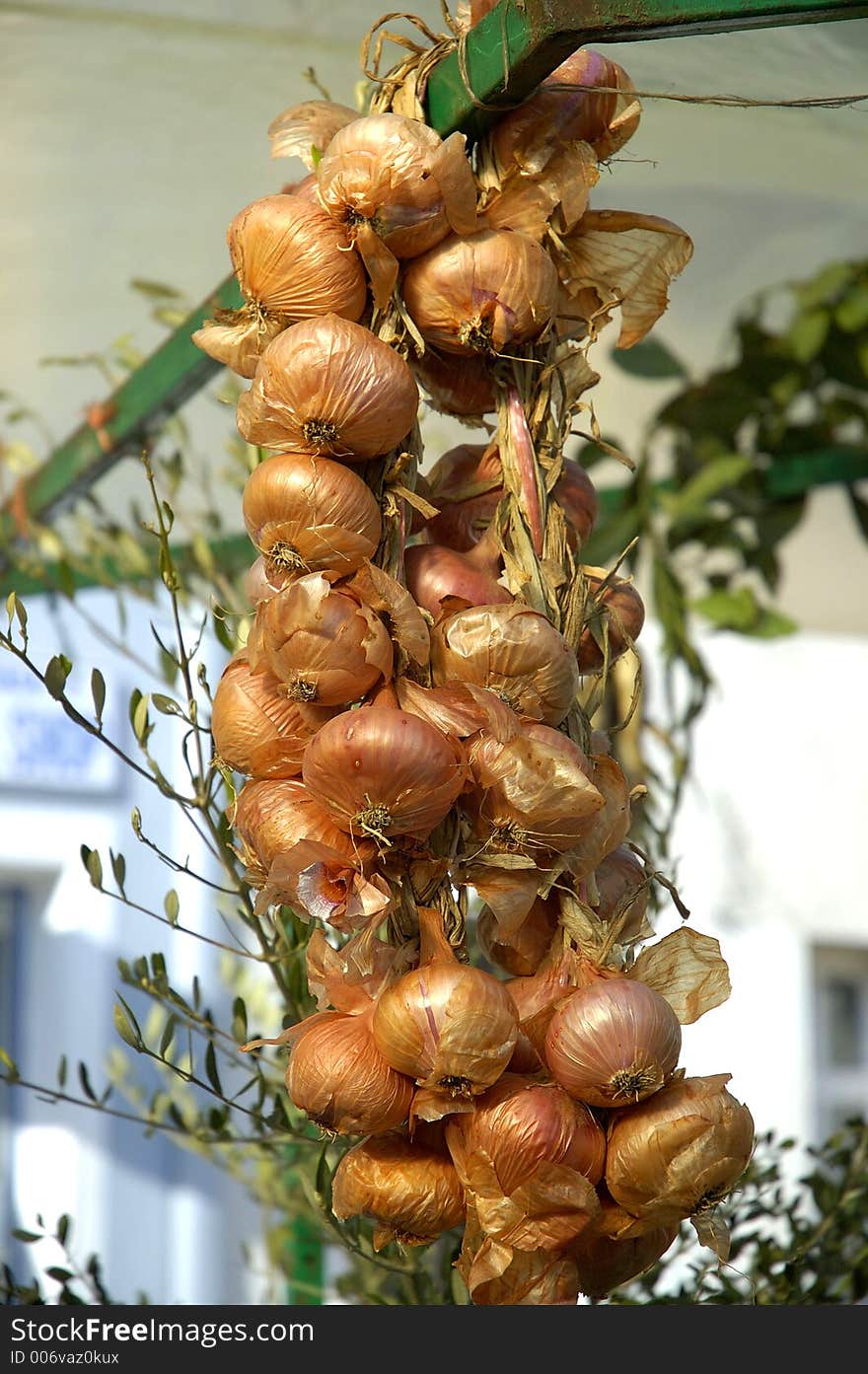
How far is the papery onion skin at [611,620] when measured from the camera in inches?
20.6

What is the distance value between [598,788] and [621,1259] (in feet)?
0.48

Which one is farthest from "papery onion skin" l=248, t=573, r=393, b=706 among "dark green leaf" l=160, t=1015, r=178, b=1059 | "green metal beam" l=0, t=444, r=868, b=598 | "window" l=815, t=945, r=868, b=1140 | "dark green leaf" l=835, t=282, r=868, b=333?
"window" l=815, t=945, r=868, b=1140

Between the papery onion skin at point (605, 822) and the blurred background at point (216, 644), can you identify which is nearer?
the papery onion skin at point (605, 822)

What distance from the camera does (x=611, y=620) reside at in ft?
1.73

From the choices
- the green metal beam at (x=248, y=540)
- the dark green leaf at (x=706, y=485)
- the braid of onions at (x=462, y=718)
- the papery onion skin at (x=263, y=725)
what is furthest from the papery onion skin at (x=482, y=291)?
the dark green leaf at (x=706, y=485)

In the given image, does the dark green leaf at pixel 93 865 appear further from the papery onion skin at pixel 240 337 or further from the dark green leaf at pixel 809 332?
the dark green leaf at pixel 809 332

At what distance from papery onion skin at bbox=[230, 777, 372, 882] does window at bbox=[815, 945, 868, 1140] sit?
177 cm

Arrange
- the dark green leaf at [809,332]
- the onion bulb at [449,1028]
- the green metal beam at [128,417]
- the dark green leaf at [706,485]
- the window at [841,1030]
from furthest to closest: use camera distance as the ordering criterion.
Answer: the window at [841,1030] → the dark green leaf at [809,332] → the dark green leaf at [706,485] → the green metal beam at [128,417] → the onion bulb at [449,1028]

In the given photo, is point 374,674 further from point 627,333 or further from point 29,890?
point 29,890

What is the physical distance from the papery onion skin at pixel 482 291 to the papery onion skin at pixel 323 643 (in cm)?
10

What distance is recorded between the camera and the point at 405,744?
0.44m

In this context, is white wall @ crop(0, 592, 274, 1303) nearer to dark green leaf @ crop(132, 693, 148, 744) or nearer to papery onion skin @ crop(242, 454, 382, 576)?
dark green leaf @ crop(132, 693, 148, 744)

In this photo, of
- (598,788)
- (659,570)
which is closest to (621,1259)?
(598,788)

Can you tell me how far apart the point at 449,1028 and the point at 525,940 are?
64mm
